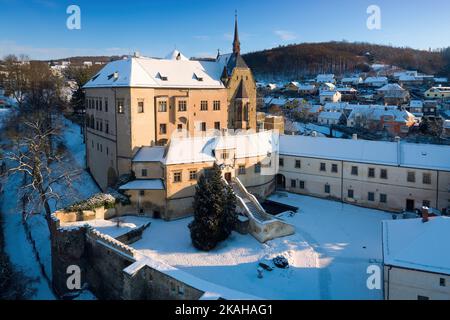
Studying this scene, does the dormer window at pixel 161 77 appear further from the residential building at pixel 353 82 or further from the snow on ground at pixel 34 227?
the residential building at pixel 353 82

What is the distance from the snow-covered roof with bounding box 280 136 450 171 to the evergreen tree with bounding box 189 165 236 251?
14092mm

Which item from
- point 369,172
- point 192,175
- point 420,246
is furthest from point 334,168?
point 420,246

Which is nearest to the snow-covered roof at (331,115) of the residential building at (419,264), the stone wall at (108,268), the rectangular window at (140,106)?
the rectangular window at (140,106)

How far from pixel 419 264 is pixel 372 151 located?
19973 millimetres

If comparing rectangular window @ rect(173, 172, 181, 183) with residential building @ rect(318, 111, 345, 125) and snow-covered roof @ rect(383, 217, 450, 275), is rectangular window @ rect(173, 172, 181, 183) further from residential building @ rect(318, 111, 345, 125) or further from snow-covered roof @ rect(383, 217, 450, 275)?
residential building @ rect(318, 111, 345, 125)

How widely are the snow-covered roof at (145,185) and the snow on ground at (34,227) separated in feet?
17.8

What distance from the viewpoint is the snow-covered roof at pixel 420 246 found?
19.8 m

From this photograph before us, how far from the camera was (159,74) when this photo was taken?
136 ft

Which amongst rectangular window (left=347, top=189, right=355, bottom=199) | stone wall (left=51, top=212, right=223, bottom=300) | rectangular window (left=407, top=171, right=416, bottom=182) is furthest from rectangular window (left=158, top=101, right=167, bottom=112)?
rectangular window (left=407, top=171, right=416, bottom=182)

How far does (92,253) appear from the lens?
2922 cm

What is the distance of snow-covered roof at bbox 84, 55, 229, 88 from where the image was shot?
39219 mm

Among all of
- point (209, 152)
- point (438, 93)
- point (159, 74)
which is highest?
point (438, 93)

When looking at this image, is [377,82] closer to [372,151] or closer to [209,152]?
[372,151]

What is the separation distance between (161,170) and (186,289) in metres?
14.9
